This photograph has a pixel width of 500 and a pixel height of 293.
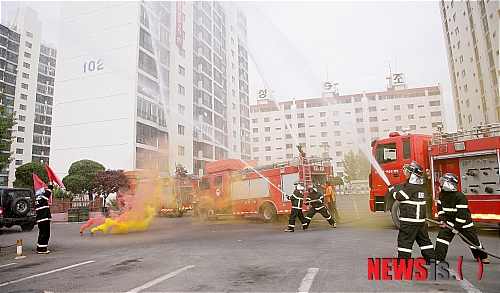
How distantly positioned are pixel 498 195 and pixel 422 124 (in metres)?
60.6

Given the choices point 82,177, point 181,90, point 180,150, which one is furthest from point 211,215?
point 181,90

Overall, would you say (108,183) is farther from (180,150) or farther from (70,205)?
(180,150)

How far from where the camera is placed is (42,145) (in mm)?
63500

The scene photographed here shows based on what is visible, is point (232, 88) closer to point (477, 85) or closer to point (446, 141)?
point (477, 85)

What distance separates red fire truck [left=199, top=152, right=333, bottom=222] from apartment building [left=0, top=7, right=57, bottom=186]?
51095mm

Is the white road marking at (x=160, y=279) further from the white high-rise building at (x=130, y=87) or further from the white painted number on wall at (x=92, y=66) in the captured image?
the white painted number on wall at (x=92, y=66)

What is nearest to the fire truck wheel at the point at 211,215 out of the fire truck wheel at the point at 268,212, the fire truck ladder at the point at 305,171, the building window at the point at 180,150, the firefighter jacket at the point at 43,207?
the fire truck wheel at the point at 268,212

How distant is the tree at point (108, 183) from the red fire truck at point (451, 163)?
20.3 metres

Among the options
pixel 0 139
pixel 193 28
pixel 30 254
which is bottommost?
pixel 30 254

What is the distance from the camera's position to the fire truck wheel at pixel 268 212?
14383 millimetres

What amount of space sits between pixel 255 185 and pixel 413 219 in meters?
9.74

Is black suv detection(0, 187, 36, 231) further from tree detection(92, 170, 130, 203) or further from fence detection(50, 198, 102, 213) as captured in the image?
tree detection(92, 170, 130, 203)

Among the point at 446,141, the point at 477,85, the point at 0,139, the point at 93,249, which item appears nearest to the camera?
the point at 93,249

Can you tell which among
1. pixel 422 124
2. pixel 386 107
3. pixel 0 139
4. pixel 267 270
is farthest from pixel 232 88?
pixel 267 270
